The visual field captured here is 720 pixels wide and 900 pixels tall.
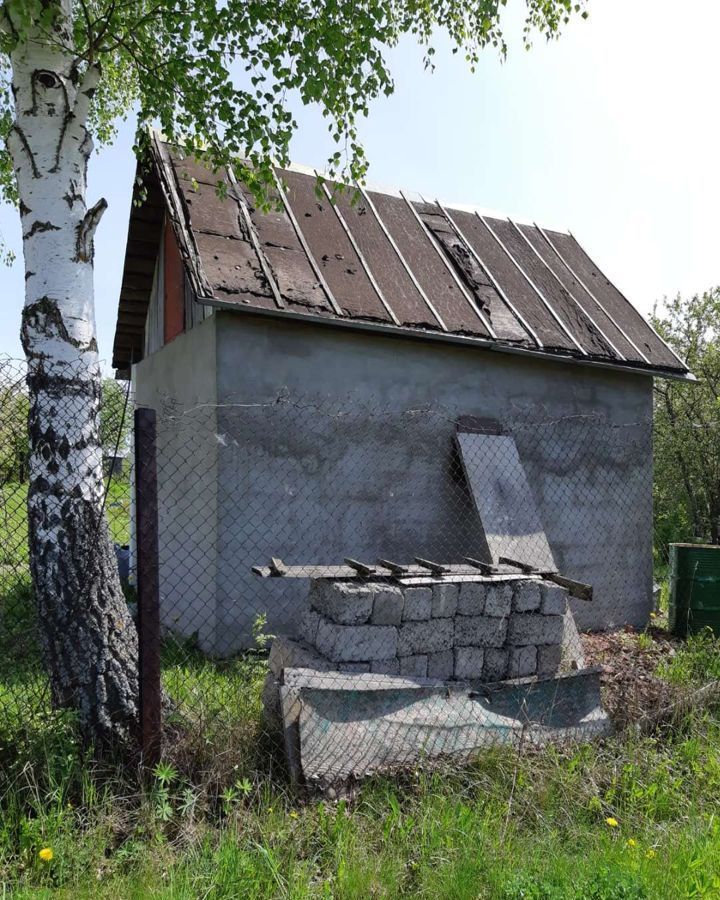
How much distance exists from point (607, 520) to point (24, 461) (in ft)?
21.0

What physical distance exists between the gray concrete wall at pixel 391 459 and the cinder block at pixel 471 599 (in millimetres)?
2006

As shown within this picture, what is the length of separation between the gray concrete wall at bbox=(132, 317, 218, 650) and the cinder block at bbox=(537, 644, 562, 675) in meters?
3.01

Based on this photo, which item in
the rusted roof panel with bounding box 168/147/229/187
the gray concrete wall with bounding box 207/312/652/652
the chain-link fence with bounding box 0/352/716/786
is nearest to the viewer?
the chain-link fence with bounding box 0/352/716/786

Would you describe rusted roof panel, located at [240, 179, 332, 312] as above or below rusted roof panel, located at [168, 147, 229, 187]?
below

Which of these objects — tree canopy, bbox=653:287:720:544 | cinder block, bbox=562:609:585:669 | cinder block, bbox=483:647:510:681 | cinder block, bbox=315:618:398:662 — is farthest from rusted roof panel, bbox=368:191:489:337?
tree canopy, bbox=653:287:720:544

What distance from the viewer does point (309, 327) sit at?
680 cm

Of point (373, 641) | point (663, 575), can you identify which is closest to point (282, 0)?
point (373, 641)

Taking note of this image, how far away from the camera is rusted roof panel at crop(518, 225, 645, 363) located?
8.52 m

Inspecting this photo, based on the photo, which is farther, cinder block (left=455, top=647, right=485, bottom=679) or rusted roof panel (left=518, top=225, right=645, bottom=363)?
rusted roof panel (left=518, top=225, right=645, bottom=363)

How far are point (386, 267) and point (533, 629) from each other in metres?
4.49

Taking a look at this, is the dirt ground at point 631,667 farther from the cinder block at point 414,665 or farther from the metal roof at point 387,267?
the metal roof at point 387,267

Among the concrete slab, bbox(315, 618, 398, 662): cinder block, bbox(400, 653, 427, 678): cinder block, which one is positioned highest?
bbox(315, 618, 398, 662): cinder block

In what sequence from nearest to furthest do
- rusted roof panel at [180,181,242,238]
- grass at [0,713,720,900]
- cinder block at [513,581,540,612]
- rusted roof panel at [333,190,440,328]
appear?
grass at [0,713,720,900]
cinder block at [513,581,540,612]
rusted roof panel at [180,181,242,238]
rusted roof panel at [333,190,440,328]

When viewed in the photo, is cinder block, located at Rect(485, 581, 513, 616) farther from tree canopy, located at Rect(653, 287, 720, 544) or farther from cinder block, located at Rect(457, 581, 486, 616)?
tree canopy, located at Rect(653, 287, 720, 544)
